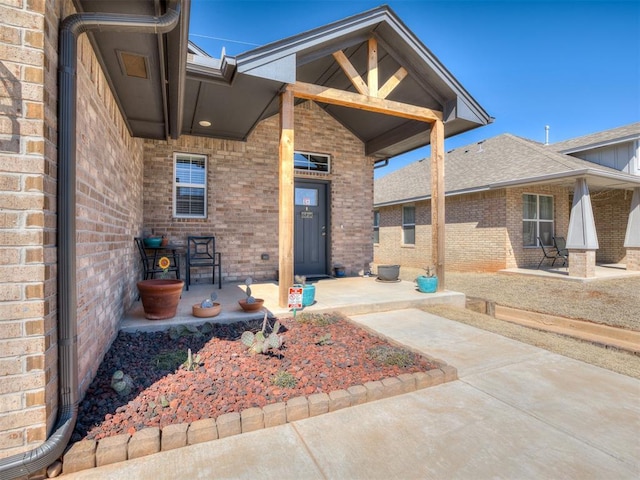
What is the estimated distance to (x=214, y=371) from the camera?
8.13 ft

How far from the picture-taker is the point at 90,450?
5.25ft


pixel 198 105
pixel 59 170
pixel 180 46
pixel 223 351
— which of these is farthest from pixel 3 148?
pixel 198 105

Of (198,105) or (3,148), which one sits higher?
(198,105)

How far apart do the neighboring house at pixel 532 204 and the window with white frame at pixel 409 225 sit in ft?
0.18

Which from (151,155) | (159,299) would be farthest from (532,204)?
(159,299)

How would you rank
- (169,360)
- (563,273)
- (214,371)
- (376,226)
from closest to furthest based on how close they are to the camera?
(214,371)
(169,360)
(563,273)
(376,226)

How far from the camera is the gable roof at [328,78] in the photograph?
158 inches

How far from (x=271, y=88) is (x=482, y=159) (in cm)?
1134

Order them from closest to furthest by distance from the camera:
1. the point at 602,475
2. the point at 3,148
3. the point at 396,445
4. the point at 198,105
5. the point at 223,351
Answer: the point at 3,148
the point at 602,475
the point at 396,445
the point at 223,351
the point at 198,105

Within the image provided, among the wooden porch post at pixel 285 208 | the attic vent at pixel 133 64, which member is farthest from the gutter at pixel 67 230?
the wooden porch post at pixel 285 208

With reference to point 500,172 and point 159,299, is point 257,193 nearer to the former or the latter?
point 159,299

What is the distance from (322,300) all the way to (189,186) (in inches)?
139

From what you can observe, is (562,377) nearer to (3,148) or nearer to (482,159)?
(3,148)

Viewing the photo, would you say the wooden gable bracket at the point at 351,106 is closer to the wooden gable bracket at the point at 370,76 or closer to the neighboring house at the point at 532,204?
the wooden gable bracket at the point at 370,76
